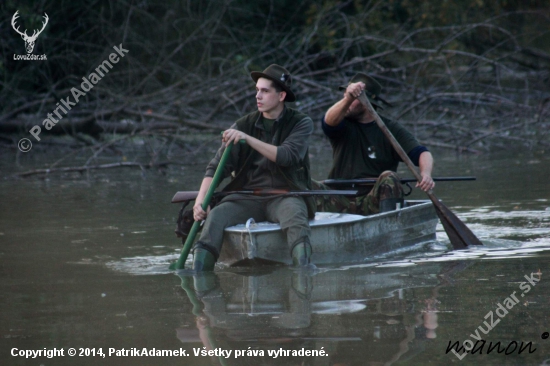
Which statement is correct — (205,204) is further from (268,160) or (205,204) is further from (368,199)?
(368,199)

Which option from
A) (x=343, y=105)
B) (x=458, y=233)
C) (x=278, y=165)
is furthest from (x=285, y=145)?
(x=458, y=233)

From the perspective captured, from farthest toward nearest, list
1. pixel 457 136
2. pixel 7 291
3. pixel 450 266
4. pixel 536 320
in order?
1. pixel 457 136
2. pixel 450 266
3. pixel 7 291
4. pixel 536 320

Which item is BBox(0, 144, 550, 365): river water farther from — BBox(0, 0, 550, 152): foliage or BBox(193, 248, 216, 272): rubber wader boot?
BBox(0, 0, 550, 152): foliage

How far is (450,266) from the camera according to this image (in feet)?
21.7

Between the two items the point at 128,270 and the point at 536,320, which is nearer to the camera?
the point at 536,320

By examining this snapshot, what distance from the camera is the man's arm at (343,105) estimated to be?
7438 millimetres

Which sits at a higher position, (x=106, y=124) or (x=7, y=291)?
(x=106, y=124)

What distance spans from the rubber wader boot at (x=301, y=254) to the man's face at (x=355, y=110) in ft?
5.66

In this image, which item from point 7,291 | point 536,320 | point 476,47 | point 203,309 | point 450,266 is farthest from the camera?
point 476,47

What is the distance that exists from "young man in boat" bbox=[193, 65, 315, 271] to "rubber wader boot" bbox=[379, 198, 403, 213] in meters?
0.82

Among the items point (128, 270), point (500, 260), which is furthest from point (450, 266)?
point (128, 270)

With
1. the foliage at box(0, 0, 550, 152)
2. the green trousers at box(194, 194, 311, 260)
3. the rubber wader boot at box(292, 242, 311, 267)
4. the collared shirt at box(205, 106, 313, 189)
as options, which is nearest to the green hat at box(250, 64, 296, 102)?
the collared shirt at box(205, 106, 313, 189)

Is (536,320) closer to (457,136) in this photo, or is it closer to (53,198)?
(53,198)

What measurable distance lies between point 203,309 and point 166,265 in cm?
164
